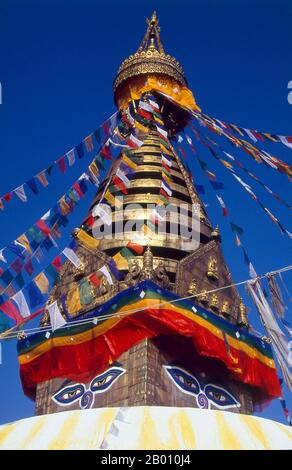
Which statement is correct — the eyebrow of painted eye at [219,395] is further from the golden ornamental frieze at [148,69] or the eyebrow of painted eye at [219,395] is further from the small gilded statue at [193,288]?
the golden ornamental frieze at [148,69]

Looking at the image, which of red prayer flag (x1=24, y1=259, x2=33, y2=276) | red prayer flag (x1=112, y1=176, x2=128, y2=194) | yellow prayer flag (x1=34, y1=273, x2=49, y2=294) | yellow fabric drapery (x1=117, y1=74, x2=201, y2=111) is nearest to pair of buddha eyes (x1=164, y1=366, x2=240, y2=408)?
yellow prayer flag (x1=34, y1=273, x2=49, y2=294)

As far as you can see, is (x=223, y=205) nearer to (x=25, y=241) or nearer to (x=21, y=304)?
(x=25, y=241)

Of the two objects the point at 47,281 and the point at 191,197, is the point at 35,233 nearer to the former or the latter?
the point at 47,281

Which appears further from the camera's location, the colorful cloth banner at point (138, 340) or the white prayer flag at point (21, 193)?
the white prayer flag at point (21, 193)

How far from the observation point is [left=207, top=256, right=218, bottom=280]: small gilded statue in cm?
1354

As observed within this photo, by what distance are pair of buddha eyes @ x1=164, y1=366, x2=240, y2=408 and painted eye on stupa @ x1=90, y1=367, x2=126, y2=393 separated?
0.94 m

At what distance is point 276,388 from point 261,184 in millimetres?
4528

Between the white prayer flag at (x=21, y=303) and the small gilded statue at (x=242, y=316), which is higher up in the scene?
the small gilded statue at (x=242, y=316)

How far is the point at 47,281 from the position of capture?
10547mm

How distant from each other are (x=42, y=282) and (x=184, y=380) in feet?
11.3

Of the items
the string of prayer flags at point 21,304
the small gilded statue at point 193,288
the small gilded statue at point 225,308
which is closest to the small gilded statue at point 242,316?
the small gilded statue at point 225,308

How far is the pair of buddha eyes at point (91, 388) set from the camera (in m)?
11.1

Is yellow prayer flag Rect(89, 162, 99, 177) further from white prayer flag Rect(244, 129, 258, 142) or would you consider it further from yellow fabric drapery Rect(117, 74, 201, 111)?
yellow fabric drapery Rect(117, 74, 201, 111)
